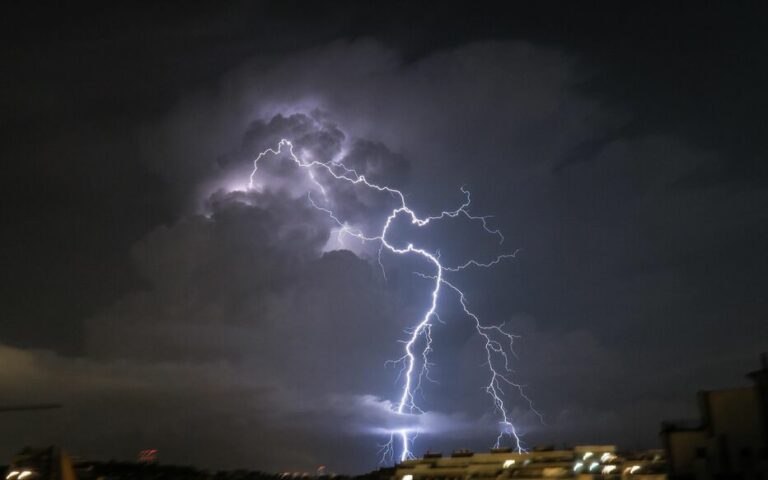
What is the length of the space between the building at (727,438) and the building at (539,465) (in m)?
6.85

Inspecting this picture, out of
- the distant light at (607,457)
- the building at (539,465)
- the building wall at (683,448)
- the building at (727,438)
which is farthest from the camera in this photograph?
the distant light at (607,457)

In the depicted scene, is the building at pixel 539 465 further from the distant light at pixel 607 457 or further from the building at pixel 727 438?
the building at pixel 727 438

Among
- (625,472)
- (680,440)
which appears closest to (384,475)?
(625,472)

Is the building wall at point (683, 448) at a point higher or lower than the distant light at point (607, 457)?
lower

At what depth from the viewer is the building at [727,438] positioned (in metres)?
23.5

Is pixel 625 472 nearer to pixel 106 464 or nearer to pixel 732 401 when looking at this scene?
pixel 732 401

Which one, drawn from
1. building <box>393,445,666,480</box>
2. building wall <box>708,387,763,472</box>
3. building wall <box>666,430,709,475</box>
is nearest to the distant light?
building <box>393,445,666,480</box>

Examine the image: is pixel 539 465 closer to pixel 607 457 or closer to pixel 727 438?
pixel 607 457

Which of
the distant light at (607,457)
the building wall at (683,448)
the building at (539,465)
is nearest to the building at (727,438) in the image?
the building wall at (683,448)

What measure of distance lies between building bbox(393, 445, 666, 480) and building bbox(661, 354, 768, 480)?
22.5ft

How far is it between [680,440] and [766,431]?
3.48 meters

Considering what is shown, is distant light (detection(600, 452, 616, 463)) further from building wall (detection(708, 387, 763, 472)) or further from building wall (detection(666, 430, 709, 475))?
building wall (detection(708, 387, 763, 472))

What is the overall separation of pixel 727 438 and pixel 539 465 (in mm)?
16157

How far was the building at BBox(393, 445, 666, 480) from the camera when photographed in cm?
3644
